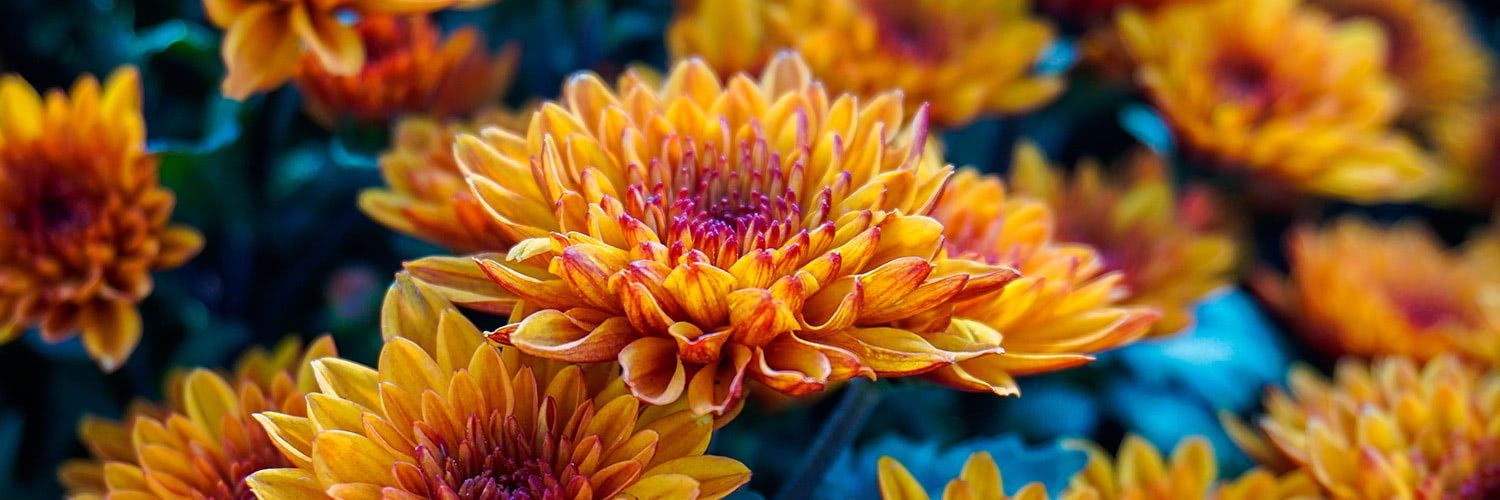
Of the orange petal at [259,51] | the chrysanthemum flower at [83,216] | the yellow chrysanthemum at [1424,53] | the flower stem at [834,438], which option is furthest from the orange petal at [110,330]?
the yellow chrysanthemum at [1424,53]

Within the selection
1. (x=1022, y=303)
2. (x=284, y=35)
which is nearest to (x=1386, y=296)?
(x=1022, y=303)

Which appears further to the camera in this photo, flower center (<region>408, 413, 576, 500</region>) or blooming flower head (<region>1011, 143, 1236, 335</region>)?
Result: blooming flower head (<region>1011, 143, 1236, 335</region>)

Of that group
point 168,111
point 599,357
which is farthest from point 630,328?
point 168,111

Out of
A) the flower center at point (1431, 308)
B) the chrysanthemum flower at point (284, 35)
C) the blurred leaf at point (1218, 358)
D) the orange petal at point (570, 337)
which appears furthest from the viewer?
the flower center at point (1431, 308)

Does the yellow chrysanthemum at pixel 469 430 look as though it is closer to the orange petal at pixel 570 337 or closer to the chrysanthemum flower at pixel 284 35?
the orange petal at pixel 570 337

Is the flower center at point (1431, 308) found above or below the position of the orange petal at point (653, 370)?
above

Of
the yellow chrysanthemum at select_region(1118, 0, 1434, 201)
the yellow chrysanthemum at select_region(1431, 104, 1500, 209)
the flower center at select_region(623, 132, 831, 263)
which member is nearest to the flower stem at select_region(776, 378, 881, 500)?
the flower center at select_region(623, 132, 831, 263)

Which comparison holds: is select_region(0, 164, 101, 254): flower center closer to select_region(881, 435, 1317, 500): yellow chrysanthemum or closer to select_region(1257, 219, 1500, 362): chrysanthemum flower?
select_region(881, 435, 1317, 500): yellow chrysanthemum
